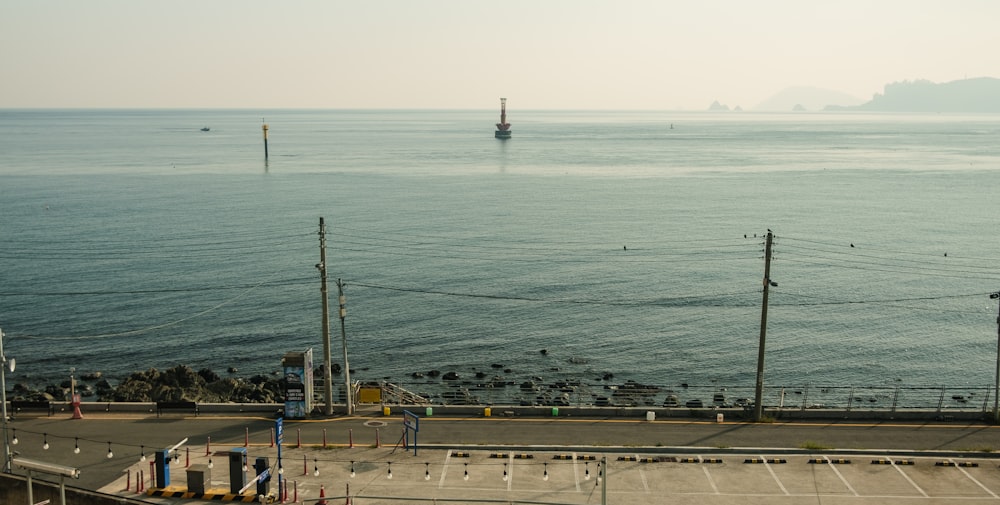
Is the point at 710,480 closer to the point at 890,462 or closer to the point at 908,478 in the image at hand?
the point at 908,478

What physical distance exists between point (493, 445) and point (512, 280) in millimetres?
43898

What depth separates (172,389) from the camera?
4509 cm

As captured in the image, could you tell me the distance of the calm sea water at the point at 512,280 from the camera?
54750mm

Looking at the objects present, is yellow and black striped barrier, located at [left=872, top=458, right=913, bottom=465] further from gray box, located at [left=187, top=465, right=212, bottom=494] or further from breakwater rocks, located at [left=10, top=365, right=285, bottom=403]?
breakwater rocks, located at [left=10, top=365, right=285, bottom=403]

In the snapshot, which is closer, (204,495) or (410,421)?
(204,495)

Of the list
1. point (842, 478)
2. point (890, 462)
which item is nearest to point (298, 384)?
point (842, 478)

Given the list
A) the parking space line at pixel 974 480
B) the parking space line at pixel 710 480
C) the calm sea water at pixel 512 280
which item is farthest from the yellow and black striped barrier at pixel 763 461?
the calm sea water at pixel 512 280

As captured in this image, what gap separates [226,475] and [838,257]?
2826 inches

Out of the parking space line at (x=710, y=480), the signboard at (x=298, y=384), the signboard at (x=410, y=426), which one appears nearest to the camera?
the parking space line at (x=710, y=480)

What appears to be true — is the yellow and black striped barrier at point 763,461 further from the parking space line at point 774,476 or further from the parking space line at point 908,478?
the parking space line at point 908,478

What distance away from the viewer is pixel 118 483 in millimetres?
24891

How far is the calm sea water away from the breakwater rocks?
2.55m

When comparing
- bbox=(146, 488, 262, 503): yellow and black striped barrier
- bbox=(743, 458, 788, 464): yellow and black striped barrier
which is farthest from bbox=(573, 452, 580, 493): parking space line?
bbox=(146, 488, 262, 503): yellow and black striped barrier

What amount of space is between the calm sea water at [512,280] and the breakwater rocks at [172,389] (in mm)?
2554
